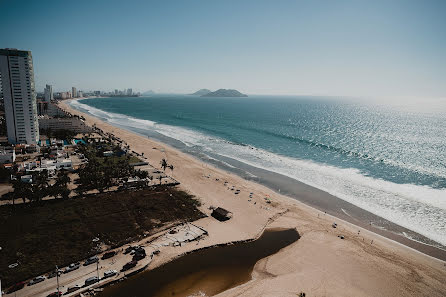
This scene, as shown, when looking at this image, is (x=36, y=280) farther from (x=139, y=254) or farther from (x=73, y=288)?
(x=139, y=254)

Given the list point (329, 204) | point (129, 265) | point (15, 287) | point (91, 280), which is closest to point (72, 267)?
point (91, 280)

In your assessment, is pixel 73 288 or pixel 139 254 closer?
pixel 73 288

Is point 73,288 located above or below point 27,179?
below

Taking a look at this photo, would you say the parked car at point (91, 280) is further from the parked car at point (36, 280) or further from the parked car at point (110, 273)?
the parked car at point (36, 280)

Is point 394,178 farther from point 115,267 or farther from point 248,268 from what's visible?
point 115,267

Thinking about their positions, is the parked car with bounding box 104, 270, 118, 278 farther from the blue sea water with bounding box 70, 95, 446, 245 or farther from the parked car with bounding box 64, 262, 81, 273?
the blue sea water with bounding box 70, 95, 446, 245

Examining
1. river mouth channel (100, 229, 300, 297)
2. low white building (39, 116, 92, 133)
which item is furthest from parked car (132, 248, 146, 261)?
low white building (39, 116, 92, 133)

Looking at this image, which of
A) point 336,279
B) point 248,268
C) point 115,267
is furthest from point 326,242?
point 115,267
